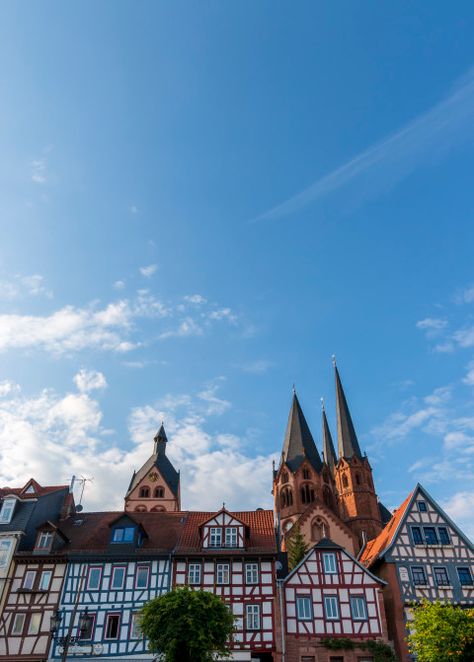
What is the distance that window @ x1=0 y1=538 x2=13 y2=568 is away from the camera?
30966mm

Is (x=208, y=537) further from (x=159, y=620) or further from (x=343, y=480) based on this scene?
(x=343, y=480)

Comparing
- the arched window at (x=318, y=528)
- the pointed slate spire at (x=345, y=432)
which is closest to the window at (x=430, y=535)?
the arched window at (x=318, y=528)

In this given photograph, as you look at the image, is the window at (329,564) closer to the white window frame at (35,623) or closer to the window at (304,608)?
the window at (304,608)

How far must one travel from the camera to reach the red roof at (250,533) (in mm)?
31356

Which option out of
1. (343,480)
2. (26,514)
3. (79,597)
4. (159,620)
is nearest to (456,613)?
(159,620)

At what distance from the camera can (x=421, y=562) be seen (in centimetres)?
3152

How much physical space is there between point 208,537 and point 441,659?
47.5 feet

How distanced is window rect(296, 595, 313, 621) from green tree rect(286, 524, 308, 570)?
39.6 ft

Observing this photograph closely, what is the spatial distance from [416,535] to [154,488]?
117 feet

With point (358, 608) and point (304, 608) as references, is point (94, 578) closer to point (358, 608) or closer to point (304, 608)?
point (304, 608)

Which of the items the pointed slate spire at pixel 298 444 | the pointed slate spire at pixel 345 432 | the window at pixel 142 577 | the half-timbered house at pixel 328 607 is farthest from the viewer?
the pointed slate spire at pixel 345 432

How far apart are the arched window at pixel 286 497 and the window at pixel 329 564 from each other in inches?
1077

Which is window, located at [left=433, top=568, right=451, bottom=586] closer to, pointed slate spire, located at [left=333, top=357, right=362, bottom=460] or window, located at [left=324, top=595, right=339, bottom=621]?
window, located at [left=324, top=595, right=339, bottom=621]

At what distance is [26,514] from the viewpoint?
34.0m
